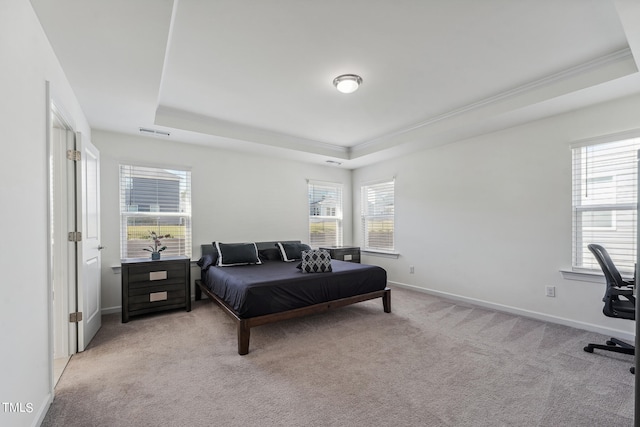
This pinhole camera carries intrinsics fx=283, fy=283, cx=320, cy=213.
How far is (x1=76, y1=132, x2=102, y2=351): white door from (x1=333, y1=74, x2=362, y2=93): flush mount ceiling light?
2543 millimetres

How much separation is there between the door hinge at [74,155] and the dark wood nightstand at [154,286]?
4.45 ft

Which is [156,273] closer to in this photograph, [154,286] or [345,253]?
[154,286]

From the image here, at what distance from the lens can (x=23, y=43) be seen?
155 cm

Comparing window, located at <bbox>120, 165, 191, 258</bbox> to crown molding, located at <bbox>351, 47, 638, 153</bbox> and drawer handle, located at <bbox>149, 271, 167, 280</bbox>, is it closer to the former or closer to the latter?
drawer handle, located at <bbox>149, 271, 167, 280</bbox>

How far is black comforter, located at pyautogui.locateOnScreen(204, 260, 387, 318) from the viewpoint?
2.75m

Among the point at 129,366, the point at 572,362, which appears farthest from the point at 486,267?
the point at 129,366

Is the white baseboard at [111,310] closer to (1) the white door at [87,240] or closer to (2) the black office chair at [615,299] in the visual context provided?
(1) the white door at [87,240]

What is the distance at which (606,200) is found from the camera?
3029mm

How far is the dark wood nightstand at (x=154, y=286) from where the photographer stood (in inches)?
136

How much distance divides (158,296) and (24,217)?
7.87 feet

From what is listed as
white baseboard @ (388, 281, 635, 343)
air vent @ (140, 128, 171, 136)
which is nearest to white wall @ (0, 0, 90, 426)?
air vent @ (140, 128, 171, 136)

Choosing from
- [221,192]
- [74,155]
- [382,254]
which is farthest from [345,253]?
[74,155]

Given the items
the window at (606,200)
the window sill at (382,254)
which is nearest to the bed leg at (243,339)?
the window sill at (382,254)

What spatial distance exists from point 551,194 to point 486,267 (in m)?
1.24
